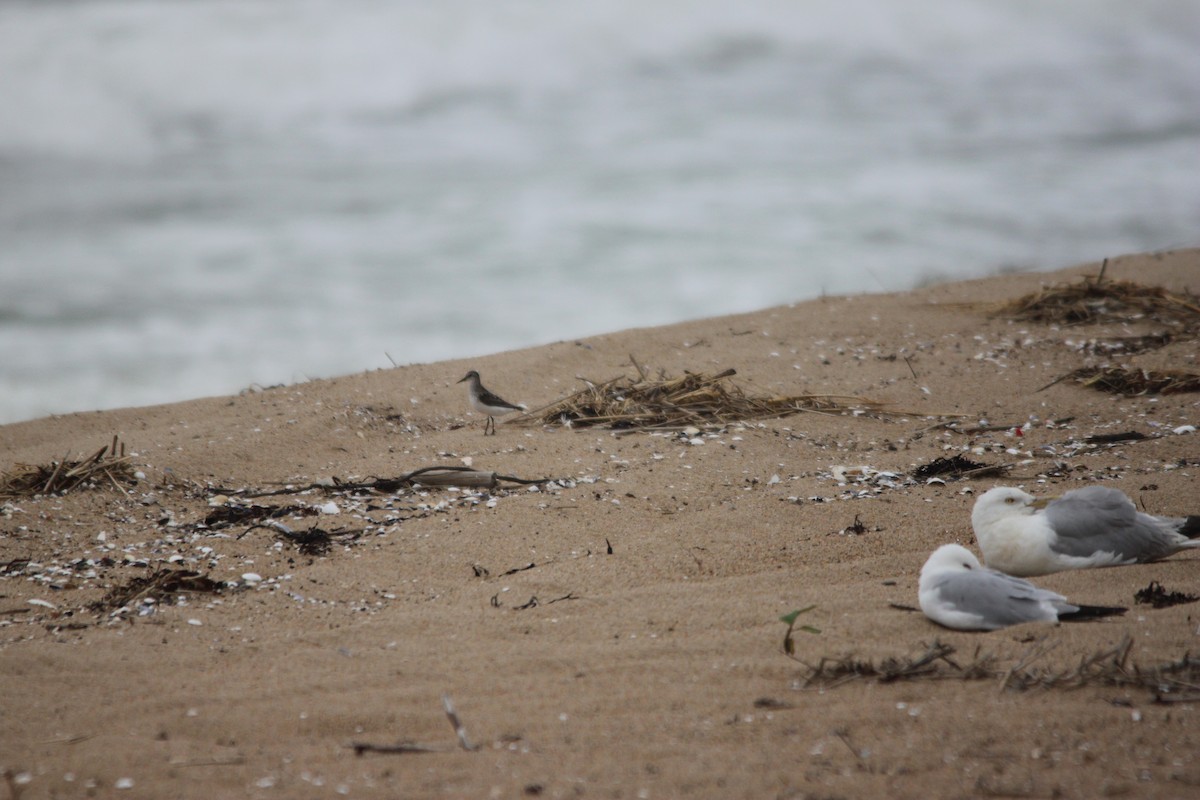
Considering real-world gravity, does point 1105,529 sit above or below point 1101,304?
below

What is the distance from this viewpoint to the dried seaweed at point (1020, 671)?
2.51 meters

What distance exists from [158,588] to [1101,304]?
6261mm

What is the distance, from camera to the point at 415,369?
22.1 ft

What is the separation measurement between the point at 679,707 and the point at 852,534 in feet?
5.02

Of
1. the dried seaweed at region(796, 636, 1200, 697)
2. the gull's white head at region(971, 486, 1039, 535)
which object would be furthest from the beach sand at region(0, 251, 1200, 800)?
the gull's white head at region(971, 486, 1039, 535)

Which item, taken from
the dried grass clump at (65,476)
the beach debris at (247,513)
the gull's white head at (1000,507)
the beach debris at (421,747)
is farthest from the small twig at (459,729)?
the dried grass clump at (65,476)

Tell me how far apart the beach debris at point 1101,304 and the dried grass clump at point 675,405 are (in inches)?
85.9

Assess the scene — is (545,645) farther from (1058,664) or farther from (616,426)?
(616,426)

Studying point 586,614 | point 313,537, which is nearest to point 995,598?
point 586,614

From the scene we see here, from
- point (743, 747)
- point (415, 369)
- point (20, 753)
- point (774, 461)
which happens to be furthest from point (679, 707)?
point (415, 369)

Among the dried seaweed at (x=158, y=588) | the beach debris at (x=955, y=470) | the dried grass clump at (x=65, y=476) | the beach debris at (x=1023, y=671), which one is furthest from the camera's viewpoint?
the beach debris at (x=955, y=470)

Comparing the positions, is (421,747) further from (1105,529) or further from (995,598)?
(1105,529)

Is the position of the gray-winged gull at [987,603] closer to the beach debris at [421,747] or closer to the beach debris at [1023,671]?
the beach debris at [1023,671]

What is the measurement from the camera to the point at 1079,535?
3410 millimetres
